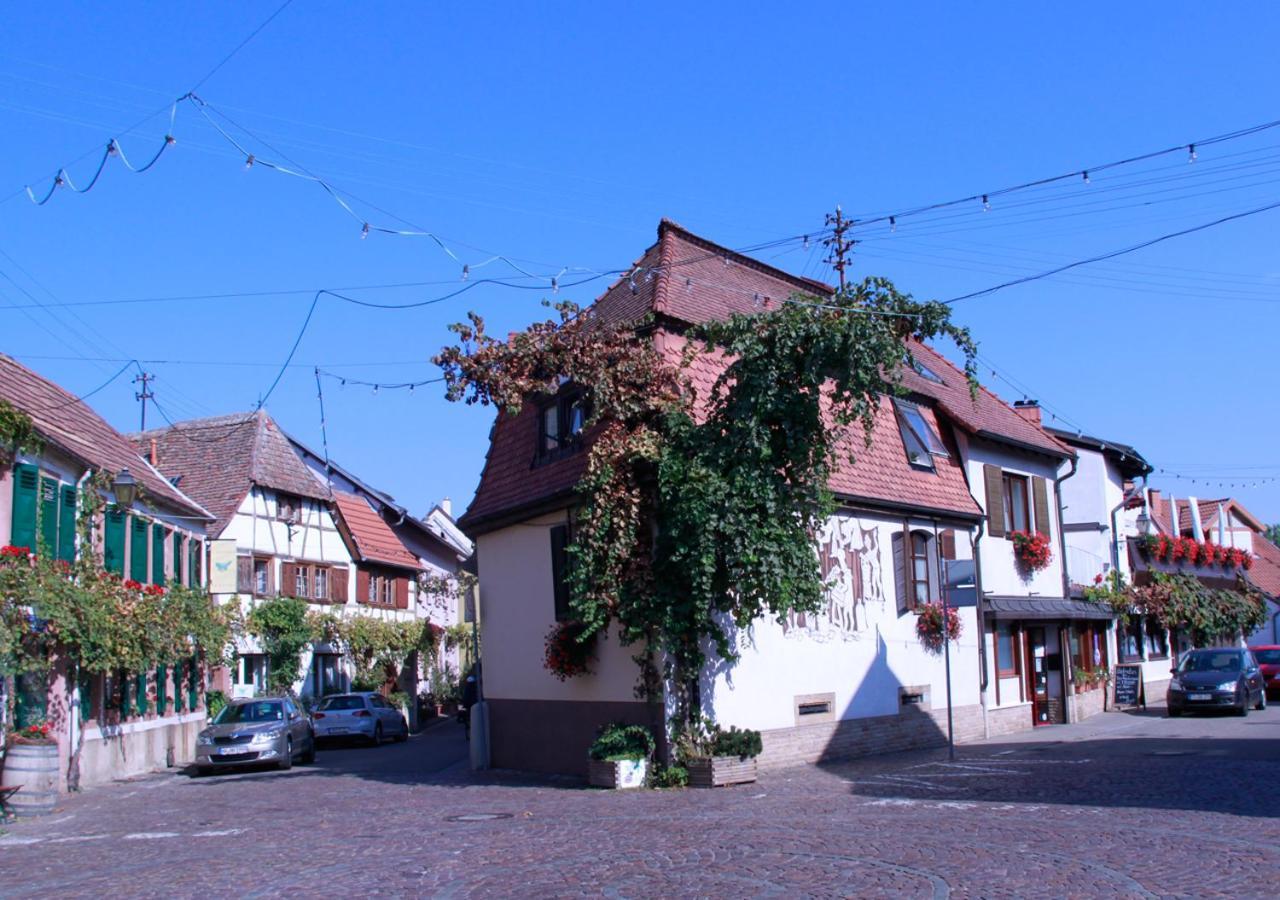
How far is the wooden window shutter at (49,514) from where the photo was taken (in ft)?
68.9

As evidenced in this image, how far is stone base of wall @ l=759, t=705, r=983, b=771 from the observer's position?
19.0m

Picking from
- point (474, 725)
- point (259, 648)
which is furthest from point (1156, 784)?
point (259, 648)

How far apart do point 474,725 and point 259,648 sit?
15.6 meters

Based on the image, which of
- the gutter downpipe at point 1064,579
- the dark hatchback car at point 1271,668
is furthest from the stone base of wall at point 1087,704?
the dark hatchback car at point 1271,668

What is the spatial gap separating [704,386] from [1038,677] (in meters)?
11.8

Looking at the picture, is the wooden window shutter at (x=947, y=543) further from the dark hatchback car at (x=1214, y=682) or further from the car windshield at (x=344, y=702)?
the car windshield at (x=344, y=702)

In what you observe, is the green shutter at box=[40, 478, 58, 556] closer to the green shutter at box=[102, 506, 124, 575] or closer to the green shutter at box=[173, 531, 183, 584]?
the green shutter at box=[102, 506, 124, 575]

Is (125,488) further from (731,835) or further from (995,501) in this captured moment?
(995,501)

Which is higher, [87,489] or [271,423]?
[271,423]

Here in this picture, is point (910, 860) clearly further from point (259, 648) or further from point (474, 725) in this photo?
→ point (259, 648)

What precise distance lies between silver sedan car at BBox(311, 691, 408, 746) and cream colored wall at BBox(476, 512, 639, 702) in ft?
38.6

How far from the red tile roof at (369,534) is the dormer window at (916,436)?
869 inches

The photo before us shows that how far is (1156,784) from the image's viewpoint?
49.5ft

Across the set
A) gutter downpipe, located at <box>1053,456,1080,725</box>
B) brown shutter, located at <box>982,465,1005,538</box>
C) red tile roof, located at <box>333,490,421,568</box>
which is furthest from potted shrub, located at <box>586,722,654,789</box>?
red tile roof, located at <box>333,490,421,568</box>
